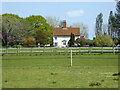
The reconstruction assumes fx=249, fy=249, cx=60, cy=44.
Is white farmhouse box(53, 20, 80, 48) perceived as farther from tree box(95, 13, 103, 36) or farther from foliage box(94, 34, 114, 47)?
foliage box(94, 34, 114, 47)

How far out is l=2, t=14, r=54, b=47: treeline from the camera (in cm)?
6269

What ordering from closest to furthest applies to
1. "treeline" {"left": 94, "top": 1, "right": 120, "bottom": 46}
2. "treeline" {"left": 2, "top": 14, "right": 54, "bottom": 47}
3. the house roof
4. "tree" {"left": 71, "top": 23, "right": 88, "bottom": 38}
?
"treeline" {"left": 94, "top": 1, "right": 120, "bottom": 46}
"treeline" {"left": 2, "top": 14, "right": 54, "bottom": 47}
the house roof
"tree" {"left": 71, "top": 23, "right": 88, "bottom": 38}

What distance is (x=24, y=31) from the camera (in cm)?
6825

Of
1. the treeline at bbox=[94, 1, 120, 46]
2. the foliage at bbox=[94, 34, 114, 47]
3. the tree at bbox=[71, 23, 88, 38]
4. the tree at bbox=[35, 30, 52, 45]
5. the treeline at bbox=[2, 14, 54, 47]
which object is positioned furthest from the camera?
the tree at bbox=[71, 23, 88, 38]

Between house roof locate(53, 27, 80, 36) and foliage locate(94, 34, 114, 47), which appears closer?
foliage locate(94, 34, 114, 47)

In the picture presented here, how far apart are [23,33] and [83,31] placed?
1506 inches

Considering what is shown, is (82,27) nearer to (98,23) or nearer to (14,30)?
(98,23)

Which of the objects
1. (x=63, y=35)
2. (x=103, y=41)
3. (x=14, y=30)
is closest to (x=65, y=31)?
(x=63, y=35)

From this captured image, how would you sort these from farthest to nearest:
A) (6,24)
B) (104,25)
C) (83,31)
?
(83,31)
(104,25)
(6,24)

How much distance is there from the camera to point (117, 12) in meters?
45.7

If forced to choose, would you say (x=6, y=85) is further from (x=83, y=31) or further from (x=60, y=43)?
(x=83, y=31)

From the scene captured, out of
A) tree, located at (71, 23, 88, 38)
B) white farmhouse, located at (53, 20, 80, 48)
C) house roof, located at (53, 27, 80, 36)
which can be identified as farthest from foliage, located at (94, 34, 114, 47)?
tree, located at (71, 23, 88, 38)

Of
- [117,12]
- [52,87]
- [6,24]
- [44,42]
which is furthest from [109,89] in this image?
[44,42]

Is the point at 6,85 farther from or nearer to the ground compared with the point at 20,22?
nearer to the ground
